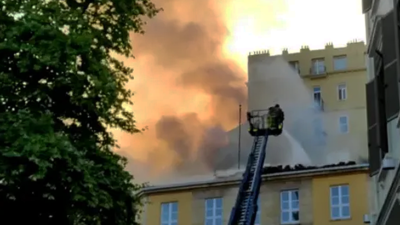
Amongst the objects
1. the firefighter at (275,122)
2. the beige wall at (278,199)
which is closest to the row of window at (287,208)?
the beige wall at (278,199)

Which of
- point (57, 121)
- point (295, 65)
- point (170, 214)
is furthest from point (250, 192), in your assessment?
point (295, 65)

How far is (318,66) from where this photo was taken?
6056 centimetres

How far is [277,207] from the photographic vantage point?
3756cm

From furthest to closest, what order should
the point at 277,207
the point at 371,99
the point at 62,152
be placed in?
the point at 277,207 → the point at 62,152 → the point at 371,99

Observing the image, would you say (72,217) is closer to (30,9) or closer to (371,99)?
(30,9)

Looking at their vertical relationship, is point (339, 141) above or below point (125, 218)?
above

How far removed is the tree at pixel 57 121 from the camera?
1662 cm

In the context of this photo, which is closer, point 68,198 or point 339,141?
point 68,198

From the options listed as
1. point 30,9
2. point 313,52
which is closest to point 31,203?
point 30,9

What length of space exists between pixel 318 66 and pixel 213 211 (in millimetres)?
24845

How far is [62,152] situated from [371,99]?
7.08 metres

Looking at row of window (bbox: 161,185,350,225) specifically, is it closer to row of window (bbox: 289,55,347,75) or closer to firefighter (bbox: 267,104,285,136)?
firefighter (bbox: 267,104,285,136)

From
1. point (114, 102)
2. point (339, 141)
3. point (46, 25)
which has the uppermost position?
point (339, 141)

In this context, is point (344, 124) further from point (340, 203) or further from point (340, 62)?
point (340, 203)
